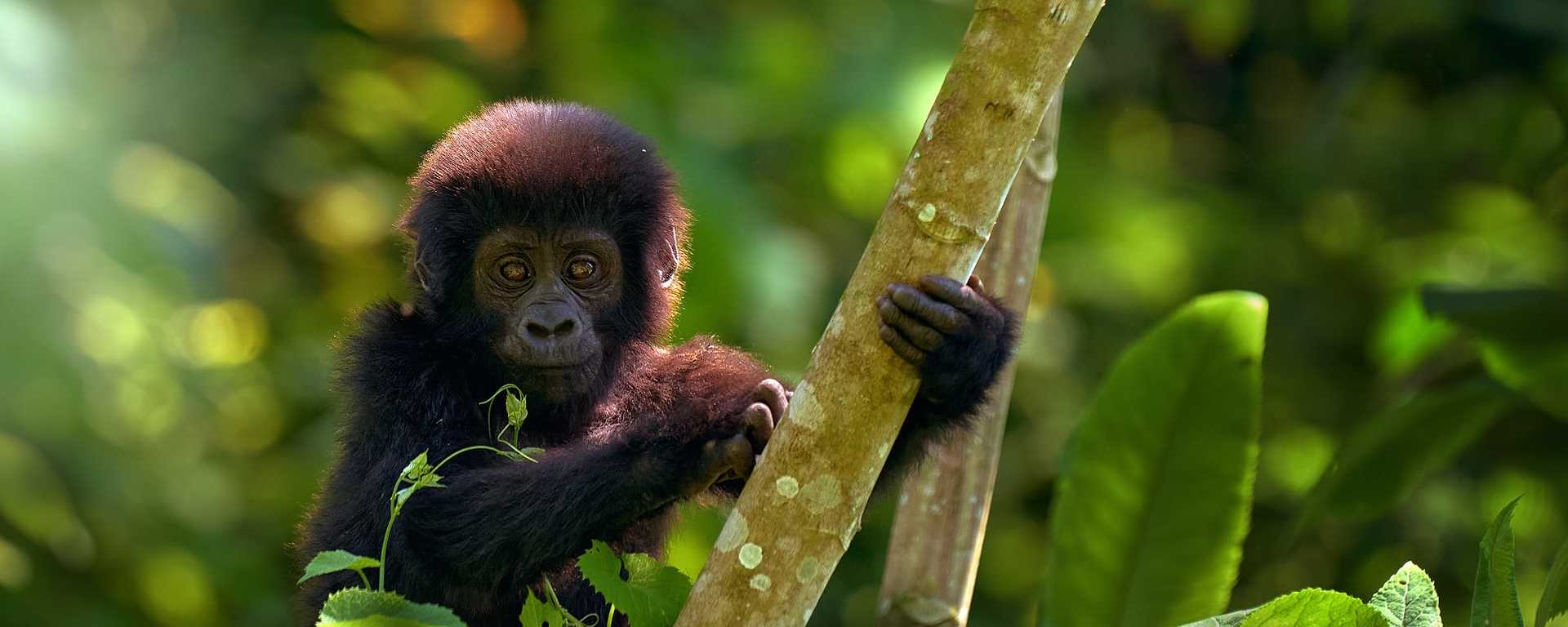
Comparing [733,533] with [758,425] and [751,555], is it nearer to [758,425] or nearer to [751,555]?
[751,555]

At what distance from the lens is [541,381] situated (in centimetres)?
393

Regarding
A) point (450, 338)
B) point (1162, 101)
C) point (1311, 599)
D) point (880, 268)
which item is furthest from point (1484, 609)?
point (1162, 101)

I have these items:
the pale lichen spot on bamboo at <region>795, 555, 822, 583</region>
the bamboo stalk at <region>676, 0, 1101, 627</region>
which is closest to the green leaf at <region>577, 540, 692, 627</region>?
the bamboo stalk at <region>676, 0, 1101, 627</region>

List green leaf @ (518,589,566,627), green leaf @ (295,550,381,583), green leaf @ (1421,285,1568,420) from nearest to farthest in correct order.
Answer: green leaf @ (295,550,381,583) → green leaf @ (518,589,566,627) → green leaf @ (1421,285,1568,420)

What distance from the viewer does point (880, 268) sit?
278cm

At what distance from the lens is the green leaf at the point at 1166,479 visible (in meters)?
3.71

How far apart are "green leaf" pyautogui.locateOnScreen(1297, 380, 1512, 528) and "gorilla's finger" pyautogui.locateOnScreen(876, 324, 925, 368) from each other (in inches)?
92.6

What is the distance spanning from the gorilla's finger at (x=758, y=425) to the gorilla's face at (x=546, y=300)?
728mm

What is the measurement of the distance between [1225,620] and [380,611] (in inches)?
62.6

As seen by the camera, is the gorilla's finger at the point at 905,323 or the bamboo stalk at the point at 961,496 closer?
the gorilla's finger at the point at 905,323

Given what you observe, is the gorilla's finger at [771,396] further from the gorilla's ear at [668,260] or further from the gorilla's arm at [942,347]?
the gorilla's ear at [668,260]

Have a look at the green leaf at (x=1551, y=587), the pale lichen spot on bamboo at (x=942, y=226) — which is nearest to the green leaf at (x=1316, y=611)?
the green leaf at (x=1551, y=587)

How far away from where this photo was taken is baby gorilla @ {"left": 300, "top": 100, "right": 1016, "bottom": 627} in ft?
11.1

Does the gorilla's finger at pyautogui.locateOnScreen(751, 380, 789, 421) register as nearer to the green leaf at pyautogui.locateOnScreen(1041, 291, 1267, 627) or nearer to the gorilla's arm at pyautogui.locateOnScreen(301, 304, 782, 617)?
the gorilla's arm at pyautogui.locateOnScreen(301, 304, 782, 617)
